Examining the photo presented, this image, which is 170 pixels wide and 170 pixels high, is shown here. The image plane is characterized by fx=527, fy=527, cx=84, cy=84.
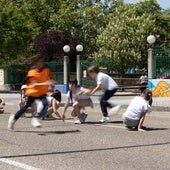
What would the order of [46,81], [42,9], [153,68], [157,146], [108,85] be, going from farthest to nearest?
1. [42,9]
2. [153,68]
3. [108,85]
4. [46,81]
5. [157,146]

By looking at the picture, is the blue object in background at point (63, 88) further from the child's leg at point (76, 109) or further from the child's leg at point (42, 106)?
the child's leg at point (42, 106)

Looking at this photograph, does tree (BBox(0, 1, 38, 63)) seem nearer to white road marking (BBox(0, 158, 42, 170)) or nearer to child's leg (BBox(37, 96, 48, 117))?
child's leg (BBox(37, 96, 48, 117))

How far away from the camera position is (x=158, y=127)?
46.0 ft

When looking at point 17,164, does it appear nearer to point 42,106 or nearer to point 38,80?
point 38,80

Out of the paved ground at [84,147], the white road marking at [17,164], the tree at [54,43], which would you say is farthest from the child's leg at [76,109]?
the tree at [54,43]

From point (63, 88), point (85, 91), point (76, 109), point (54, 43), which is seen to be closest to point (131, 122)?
point (85, 91)

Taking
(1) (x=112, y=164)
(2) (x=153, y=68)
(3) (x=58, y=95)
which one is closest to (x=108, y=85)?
(3) (x=58, y=95)

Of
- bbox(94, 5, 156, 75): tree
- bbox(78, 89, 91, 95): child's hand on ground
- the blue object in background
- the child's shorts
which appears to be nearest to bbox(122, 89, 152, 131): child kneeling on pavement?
the child's shorts

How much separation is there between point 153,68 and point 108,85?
14684mm

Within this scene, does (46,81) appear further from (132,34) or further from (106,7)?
(106,7)

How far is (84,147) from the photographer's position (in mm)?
10312

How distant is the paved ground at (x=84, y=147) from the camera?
8.42 metres

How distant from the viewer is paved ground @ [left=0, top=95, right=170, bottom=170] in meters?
8.42

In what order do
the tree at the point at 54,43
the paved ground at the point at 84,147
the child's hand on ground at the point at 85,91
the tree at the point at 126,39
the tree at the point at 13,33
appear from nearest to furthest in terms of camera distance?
the paved ground at the point at 84,147 < the child's hand on ground at the point at 85,91 < the tree at the point at 13,33 < the tree at the point at 126,39 < the tree at the point at 54,43
